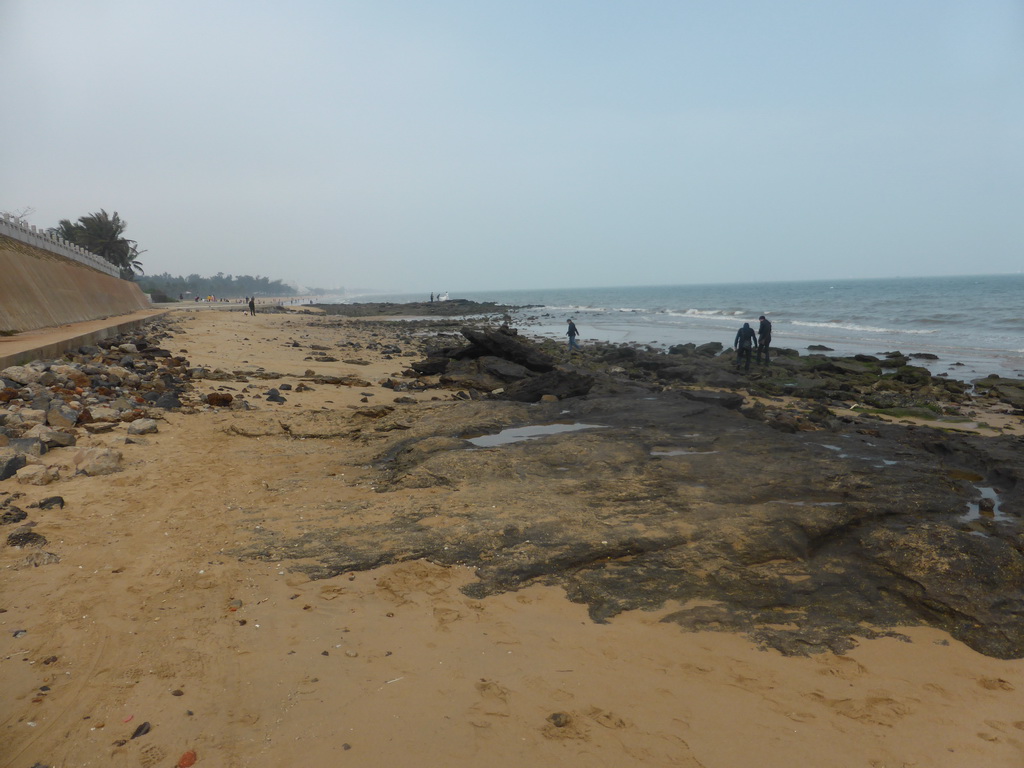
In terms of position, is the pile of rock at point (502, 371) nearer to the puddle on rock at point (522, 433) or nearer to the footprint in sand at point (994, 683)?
the puddle on rock at point (522, 433)

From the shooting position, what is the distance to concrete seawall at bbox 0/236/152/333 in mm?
14891

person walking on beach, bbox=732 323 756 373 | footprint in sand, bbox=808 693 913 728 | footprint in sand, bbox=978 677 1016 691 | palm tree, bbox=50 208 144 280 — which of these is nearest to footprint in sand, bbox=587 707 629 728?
footprint in sand, bbox=808 693 913 728

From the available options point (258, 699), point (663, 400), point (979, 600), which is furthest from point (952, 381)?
point (258, 699)

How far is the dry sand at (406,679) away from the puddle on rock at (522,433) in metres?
3.70

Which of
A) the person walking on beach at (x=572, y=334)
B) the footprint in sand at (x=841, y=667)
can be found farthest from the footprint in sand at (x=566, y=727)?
the person walking on beach at (x=572, y=334)

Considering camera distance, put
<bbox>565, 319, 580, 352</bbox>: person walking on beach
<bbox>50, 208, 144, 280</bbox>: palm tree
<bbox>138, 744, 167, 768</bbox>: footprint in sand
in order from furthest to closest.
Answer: <bbox>50, 208, 144, 280</bbox>: palm tree → <bbox>565, 319, 580, 352</bbox>: person walking on beach → <bbox>138, 744, 167, 768</bbox>: footprint in sand

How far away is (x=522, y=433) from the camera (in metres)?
→ 8.76

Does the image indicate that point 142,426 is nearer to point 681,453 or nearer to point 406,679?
point 406,679

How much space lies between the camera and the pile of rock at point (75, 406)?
19.0 feet

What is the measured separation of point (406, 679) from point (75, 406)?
6.73 m

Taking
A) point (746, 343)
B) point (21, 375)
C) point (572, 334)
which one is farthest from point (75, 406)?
point (572, 334)

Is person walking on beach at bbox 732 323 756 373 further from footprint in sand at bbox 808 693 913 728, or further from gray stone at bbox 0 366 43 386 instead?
gray stone at bbox 0 366 43 386

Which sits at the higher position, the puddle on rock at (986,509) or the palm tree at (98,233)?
the palm tree at (98,233)

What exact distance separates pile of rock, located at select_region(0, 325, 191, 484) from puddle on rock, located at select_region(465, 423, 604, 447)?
4274 millimetres
